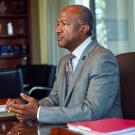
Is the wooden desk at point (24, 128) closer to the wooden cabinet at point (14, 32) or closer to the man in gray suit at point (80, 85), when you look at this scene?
the man in gray suit at point (80, 85)

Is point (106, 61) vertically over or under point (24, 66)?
over

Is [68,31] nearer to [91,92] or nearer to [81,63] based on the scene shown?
[81,63]

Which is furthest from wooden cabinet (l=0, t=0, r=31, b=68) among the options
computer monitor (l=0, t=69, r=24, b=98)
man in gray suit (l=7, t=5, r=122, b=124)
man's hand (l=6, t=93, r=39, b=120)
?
A: man's hand (l=6, t=93, r=39, b=120)

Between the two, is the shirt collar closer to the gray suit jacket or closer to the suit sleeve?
the gray suit jacket

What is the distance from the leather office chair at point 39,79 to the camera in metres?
5.23

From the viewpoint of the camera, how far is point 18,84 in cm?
273

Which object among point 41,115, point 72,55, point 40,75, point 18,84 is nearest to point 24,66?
point 40,75

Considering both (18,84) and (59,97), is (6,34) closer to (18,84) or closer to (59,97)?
(18,84)

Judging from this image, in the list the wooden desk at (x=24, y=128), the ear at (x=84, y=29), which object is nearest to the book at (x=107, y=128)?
the wooden desk at (x=24, y=128)

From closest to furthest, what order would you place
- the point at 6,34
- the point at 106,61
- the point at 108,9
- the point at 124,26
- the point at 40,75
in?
the point at 106,61
the point at 124,26
the point at 108,9
the point at 40,75
the point at 6,34

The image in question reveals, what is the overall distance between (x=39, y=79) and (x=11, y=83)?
284cm

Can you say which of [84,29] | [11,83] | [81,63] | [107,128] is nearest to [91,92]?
[81,63]

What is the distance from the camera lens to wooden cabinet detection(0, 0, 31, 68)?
249 inches

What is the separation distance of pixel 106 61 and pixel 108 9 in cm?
256
